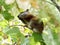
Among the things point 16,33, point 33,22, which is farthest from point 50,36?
point 16,33

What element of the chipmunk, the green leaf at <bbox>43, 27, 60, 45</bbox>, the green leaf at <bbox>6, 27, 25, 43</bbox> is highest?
the green leaf at <bbox>6, 27, 25, 43</bbox>

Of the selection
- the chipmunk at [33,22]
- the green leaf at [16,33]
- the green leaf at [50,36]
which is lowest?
the green leaf at [50,36]

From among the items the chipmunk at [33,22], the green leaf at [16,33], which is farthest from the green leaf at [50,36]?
the green leaf at [16,33]

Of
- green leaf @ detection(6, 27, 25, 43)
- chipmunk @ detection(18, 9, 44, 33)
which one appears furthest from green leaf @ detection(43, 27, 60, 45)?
green leaf @ detection(6, 27, 25, 43)

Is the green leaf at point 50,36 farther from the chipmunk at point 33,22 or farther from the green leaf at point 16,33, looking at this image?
the green leaf at point 16,33

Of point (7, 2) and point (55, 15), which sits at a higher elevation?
point (7, 2)

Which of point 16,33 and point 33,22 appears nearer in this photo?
point 33,22

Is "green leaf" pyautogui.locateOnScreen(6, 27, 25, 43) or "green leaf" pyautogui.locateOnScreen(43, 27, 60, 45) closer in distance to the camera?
"green leaf" pyautogui.locateOnScreen(43, 27, 60, 45)

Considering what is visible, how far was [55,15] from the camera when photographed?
42 centimetres

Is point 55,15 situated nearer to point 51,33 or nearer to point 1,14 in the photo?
point 51,33

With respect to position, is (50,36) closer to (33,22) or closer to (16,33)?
(33,22)

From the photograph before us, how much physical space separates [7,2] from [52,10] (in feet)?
0.65

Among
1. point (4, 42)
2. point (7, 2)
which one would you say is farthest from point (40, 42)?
point (4, 42)

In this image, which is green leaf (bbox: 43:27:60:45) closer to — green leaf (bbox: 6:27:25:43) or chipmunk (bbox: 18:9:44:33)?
chipmunk (bbox: 18:9:44:33)
